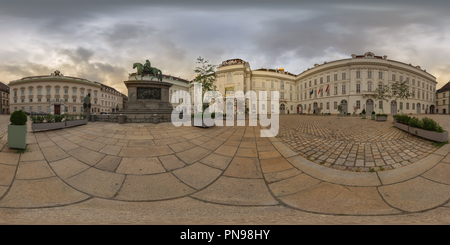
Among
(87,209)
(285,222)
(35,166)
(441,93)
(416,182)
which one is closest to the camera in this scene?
(285,222)

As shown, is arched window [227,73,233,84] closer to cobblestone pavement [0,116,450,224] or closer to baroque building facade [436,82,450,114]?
cobblestone pavement [0,116,450,224]

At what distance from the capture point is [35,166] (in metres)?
3.65

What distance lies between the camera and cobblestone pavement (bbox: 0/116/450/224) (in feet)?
7.76

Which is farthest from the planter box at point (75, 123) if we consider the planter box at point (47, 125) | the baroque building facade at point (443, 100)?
the baroque building facade at point (443, 100)

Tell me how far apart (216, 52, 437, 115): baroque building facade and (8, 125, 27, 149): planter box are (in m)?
25.5

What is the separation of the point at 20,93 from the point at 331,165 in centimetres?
6761

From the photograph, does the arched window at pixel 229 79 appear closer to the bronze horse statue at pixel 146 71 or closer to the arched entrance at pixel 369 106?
the bronze horse statue at pixel 146 71

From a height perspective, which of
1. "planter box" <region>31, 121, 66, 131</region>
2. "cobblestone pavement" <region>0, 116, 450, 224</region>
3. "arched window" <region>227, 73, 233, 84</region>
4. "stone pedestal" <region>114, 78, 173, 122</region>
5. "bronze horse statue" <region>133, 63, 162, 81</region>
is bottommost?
"cobblestone pavement" <region>0, 116, 450, 224</region>

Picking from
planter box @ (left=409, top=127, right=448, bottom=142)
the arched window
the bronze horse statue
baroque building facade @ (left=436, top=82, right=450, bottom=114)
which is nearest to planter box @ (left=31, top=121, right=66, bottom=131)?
the bronze horse statue

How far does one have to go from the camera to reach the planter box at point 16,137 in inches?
180

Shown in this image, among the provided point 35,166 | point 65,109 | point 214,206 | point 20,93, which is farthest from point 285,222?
point 20,93

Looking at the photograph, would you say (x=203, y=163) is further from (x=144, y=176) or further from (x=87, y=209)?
(x=87, y=209)

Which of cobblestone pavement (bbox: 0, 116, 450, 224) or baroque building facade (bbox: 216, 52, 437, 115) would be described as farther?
baroque building facade (bbox: 216, 52, 437, 115)

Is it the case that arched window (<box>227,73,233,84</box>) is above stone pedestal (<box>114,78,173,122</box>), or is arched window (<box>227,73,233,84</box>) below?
above
